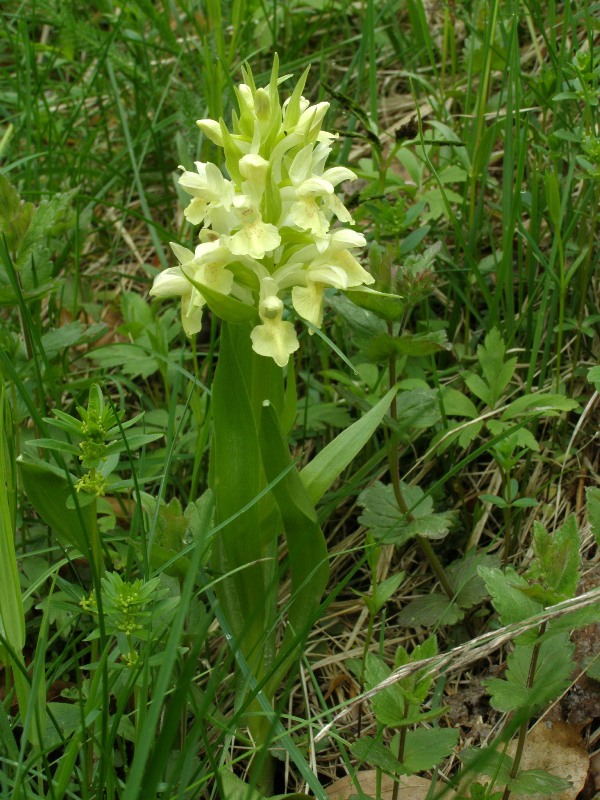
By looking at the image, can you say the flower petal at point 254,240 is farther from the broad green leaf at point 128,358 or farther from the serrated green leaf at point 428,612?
the serrated green leaf at point 428,612

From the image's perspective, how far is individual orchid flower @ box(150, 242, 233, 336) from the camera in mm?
1553

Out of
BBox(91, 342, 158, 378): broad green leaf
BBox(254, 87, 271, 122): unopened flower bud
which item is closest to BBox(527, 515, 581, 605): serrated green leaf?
BBox(254, 87, 271, 122): unopened flower bud

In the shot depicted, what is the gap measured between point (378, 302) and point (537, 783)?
889mm

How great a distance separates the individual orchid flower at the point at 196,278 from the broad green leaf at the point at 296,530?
261mm

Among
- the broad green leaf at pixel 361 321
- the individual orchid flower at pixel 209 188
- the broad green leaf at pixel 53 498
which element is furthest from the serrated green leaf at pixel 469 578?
the individual orchid flower at pixel 209 188

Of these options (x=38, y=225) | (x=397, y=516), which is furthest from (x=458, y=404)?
(x=38, y=225)

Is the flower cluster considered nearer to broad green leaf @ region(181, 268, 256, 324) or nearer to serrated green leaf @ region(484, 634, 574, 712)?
broad green leaf @ region(181, 268, 256, 324)

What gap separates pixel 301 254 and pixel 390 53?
203 centimetres

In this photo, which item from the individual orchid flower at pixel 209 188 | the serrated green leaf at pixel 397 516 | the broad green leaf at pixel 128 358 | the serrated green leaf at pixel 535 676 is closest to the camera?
the serrated green leaf at pixel 535 676

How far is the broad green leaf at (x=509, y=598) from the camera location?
136 centimetres

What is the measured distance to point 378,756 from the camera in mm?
1401

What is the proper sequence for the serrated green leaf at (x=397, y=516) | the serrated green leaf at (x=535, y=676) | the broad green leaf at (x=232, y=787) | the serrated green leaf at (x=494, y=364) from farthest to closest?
1. the serrated green leaf at (x=494, y=364)
2. the serrated green leaf at (x=397, y=516)
3. the broad green leaf at (x=232, y=787)
4. the serrated green leaf at (x=535, y=676)

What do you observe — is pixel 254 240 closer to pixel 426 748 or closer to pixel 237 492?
pixel 237 492

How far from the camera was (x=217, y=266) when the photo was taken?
158 centimetres
